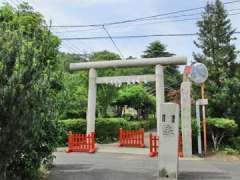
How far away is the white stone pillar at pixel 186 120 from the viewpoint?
12227 millimetres

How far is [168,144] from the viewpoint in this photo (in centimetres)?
792

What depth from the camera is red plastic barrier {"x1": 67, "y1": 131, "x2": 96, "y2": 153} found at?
13.8 m

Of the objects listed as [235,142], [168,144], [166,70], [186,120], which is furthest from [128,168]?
[166,70]

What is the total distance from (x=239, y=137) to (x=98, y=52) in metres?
26.1

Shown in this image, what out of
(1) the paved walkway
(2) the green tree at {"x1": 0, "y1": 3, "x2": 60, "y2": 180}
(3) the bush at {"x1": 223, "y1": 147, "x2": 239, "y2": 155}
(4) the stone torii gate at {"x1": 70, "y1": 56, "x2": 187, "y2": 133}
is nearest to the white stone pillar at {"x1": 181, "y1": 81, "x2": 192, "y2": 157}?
(1) the paved walkway

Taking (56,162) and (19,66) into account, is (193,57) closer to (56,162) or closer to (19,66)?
(56,162)

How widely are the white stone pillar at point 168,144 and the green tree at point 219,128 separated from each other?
5371 millimetres

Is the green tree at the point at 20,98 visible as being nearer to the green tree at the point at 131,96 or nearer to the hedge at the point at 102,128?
the hedge at the point at 102,128

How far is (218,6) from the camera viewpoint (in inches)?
919

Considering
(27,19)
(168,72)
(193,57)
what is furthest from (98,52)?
(27,19)

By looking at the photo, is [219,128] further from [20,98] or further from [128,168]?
[20,98]

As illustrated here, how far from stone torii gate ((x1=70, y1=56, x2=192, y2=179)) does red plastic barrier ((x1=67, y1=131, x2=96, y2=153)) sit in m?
1.40

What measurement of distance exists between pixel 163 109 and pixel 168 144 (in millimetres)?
915

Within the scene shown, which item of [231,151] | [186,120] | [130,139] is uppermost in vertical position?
[186,120]
